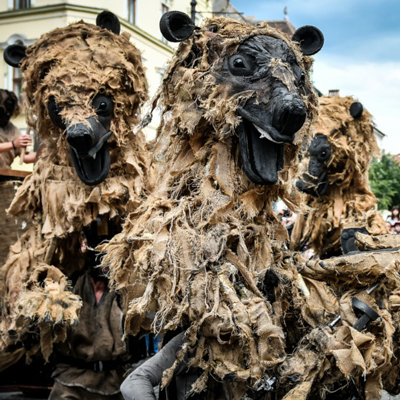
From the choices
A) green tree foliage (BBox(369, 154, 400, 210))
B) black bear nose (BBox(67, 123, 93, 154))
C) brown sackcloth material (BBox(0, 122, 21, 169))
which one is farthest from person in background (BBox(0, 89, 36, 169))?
green tree foliage (BBox(369, 154, 400, 210))

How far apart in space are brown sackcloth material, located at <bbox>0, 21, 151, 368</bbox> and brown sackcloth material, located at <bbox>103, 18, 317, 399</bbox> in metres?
1.29

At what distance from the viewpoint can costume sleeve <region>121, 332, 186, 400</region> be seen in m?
2.41

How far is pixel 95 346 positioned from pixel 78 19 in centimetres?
1695

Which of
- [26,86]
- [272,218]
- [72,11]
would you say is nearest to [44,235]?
[26,86]

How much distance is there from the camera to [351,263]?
2.52 m

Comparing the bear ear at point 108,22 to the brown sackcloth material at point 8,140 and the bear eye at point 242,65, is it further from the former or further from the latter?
the bear eye at point 242,65

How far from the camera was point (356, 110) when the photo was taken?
19.1ft

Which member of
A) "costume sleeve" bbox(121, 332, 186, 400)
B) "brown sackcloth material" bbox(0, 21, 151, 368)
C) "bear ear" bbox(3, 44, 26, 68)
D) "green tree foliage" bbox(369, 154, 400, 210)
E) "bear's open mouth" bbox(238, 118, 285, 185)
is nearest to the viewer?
"costume sleeve" bbox(121, 332, 186, 400)

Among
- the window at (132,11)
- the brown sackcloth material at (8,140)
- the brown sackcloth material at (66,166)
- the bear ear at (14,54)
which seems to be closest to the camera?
the brown sackcloth material at (66,166)

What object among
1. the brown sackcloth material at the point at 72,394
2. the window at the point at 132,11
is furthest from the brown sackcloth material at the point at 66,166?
the window at the point at 132,11

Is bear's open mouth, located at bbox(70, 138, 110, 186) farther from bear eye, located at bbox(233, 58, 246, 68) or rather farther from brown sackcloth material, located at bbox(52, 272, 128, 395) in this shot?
bear eye, located at bbox(233, 58, 246, 68)

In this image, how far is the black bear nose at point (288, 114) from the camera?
8.18ft

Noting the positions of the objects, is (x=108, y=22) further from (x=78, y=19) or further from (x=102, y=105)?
(x=78, y=19)

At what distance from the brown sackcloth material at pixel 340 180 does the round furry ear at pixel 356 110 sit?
0.05 meters
